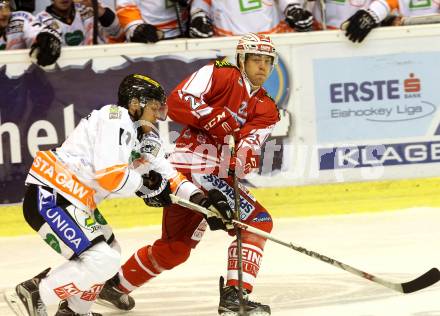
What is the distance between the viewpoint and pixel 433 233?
731 centimetres

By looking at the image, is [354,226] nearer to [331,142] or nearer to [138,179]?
[331,142]

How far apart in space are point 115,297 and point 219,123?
1.03m

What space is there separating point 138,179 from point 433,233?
9.13 feet

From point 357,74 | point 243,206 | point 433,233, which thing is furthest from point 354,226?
point 243,206

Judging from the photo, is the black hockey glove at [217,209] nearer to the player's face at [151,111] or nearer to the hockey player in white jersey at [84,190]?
the hockey player in white jersey at [84,190]

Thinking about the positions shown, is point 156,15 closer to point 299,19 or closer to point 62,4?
point 62,4

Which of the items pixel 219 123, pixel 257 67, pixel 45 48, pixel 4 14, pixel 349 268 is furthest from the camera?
pixel 4 14

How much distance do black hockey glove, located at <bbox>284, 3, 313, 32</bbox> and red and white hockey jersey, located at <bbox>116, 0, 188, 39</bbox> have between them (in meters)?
0.78

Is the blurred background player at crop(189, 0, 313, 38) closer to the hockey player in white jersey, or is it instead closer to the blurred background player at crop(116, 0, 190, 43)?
the blurred background player at crop(116, 0, 190, 43)

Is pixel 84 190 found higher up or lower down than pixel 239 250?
higher up

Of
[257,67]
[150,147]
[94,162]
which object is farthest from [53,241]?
[257,67]

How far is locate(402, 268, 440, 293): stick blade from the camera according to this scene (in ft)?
17.9

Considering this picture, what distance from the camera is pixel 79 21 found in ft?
27.4

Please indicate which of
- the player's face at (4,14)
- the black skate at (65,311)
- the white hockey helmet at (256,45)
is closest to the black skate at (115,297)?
the black skate at (65,311)
